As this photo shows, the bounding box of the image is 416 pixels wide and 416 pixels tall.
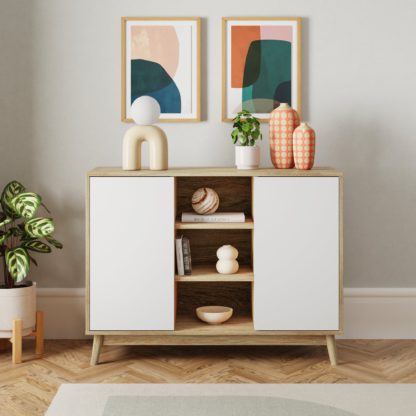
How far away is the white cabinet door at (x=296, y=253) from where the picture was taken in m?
3.14

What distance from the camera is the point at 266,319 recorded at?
3189 millimetres

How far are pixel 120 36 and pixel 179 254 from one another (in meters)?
1.13

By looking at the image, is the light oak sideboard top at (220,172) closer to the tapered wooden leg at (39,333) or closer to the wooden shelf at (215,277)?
the wooden shelf at (215,277)

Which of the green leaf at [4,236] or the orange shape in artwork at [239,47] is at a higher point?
the orange shape in artwork at [239,47]

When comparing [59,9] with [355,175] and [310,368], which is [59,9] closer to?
[355,175]

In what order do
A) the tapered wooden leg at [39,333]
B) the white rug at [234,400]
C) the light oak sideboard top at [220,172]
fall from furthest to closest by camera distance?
the tapered wooden leg at [39,333]
the light oak sideboard top at [220,172]
the white rug at [234,400]

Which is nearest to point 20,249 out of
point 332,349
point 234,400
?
point 234,400

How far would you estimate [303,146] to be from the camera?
317cm

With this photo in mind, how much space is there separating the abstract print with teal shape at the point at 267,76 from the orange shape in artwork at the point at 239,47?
19mm

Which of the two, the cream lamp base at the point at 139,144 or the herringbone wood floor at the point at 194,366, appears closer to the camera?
the herringbone wood floor at the point at 194,366

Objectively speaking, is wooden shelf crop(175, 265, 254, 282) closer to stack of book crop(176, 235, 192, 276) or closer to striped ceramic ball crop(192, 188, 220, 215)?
stack of book crop(176, 235, 192, 276)

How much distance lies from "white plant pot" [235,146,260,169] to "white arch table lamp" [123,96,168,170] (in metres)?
0.33

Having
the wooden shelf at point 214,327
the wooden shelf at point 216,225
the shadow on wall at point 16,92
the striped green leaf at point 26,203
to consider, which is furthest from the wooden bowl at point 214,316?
the shadow on wall at point 16,92

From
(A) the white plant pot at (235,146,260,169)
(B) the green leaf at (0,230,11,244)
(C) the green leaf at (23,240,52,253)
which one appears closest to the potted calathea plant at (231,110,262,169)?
(A) the white plant pot at (235,146,260,169)
